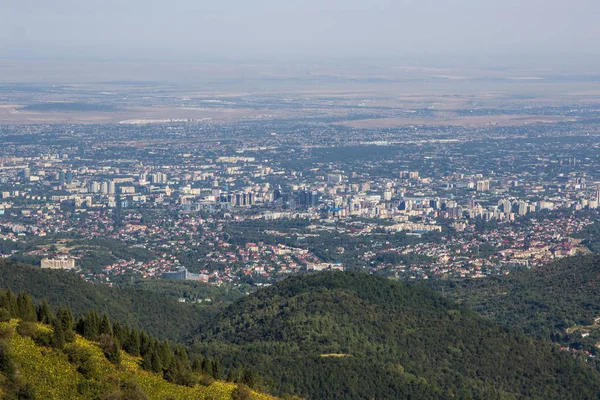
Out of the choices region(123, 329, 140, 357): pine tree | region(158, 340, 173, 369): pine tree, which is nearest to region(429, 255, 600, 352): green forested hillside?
region(158, 340, 173, 369): pine tree

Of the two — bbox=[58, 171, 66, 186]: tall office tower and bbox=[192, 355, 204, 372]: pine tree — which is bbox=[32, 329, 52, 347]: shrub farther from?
bbox=[58, 171, 66, 186]: tall office tower

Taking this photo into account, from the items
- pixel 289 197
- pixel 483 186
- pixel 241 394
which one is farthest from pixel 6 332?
pixel 483 186

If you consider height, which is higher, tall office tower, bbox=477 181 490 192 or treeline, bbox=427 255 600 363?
treeline, bbox=427 255 600 363

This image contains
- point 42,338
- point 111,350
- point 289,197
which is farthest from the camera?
point 289,197

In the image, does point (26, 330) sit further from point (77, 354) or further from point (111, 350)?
point (111, 350)

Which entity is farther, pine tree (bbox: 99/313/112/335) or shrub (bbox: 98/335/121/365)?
pine tree (bbox: 99/313/112/335)

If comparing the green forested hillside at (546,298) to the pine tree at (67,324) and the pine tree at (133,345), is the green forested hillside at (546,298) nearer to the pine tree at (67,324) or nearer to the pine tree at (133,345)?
the pine tree at (133,345)
